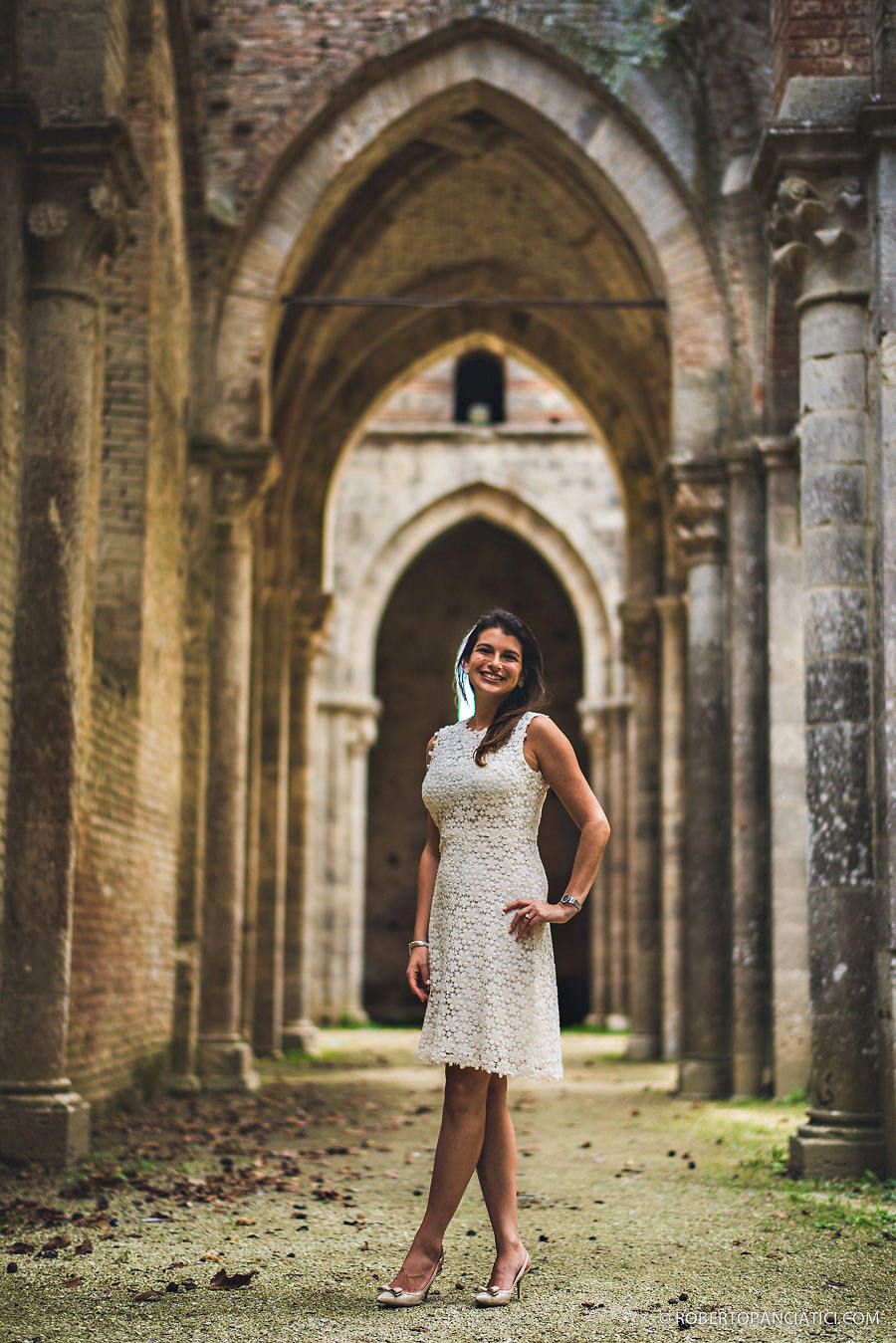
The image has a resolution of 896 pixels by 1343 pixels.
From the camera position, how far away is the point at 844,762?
667 centimetres

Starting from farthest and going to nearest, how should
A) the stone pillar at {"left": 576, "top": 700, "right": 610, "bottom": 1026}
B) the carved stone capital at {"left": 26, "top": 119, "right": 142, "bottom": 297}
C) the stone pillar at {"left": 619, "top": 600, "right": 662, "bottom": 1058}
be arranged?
the stone pillar at {"left": 576, "top": 700, "right": 610, "bottom": 1026}
the stone pillar at {"left": 619, "top": 600, "right": 662, "bottom": 1058}
the carved stone capital at {"left": 26, "top": 119, "right": 142, "bottom": 297}

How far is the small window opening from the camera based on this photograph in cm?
2295

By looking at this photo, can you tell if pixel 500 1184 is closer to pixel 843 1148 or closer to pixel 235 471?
pixel 843 1148

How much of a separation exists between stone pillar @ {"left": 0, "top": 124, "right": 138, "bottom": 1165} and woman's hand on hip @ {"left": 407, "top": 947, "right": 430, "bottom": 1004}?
10.5ft

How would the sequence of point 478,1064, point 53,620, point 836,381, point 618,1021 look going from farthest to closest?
point 618,1021 → point 53,620 → point 836,381 → point 478,1064

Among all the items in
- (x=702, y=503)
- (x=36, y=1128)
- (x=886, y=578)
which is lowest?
(x=36, y=1128)

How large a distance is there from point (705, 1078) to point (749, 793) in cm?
195

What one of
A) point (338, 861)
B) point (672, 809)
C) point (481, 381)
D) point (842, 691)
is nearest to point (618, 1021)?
point (338, 861)

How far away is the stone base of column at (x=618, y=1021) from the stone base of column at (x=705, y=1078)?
936cm

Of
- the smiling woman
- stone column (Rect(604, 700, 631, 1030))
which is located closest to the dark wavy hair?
the smiling woman

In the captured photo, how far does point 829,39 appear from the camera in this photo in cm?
698

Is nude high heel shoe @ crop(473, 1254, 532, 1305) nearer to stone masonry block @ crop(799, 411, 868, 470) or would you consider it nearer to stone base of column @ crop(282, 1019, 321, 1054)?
stone masonry block @ crop(799, 411, 868, 470)

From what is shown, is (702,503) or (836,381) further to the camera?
(702,503)

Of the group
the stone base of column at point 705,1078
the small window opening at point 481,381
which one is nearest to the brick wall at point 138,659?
the stone base of column at point 705,1078
